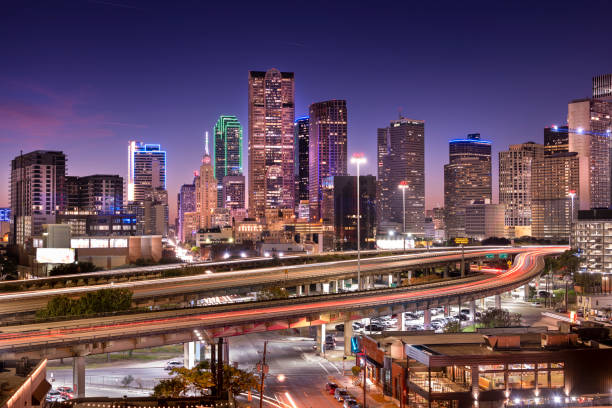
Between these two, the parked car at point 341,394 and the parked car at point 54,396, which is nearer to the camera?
the parked car at point 54,396

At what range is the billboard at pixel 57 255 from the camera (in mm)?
128500

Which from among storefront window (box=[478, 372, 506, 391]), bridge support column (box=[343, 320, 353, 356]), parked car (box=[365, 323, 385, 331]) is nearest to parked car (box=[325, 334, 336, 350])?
bridge support column (box=[343, 320, 353, 356])

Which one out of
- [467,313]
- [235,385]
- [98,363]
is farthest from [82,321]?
[467,313]

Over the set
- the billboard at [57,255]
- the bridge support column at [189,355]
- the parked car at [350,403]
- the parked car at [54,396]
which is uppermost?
the billboard at [57,255]

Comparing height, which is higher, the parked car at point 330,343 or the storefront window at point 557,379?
the storefront window at point 557,379

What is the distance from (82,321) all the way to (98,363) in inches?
479

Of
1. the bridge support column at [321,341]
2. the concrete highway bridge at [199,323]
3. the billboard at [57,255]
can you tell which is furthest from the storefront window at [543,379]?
the billboard at [57,255]

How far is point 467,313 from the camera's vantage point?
9325 centimetres

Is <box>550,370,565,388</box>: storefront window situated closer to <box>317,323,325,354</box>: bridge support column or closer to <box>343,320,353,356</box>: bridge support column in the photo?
<box>343,320,353,356</box>: bridge support column

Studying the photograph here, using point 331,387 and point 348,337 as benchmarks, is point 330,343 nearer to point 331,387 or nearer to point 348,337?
point 348,337

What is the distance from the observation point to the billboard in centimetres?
12850

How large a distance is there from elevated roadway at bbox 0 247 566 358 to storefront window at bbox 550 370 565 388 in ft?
77.6

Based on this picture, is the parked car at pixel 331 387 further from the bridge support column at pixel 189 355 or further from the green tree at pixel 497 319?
the green tree at pixel 497 319

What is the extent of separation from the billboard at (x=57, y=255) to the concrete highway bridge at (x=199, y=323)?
8159 cm
